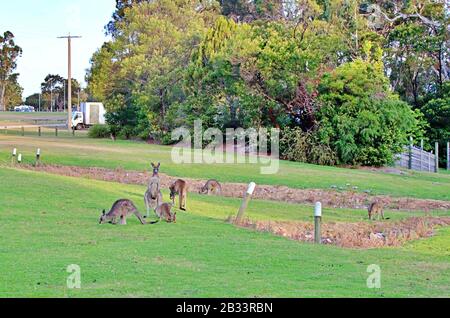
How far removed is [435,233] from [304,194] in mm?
10042

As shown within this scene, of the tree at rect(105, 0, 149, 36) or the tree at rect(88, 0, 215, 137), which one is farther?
the tree at rect(105, 0, 149, 36)

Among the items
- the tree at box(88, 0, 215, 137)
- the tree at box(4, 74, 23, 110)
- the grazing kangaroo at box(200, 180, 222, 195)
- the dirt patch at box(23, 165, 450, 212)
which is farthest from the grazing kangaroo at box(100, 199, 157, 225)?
the tree at box(4, 74, 23, 110)

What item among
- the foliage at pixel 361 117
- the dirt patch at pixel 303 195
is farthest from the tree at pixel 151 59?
the dirt patch at pixel 303 195

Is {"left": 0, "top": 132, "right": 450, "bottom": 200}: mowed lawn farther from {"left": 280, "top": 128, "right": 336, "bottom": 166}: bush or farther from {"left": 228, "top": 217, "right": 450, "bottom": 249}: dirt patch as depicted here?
{"left": 228, "top": 217, "right": 450, "bottom": 249}: dirt patch

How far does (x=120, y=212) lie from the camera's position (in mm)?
17312

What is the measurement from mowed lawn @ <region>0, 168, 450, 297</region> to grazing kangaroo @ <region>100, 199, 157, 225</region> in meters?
0.33

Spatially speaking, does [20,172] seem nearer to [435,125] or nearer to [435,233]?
[435,233]

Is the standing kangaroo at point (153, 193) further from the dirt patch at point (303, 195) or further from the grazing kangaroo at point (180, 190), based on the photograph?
the dirt patch at point (303, 195)

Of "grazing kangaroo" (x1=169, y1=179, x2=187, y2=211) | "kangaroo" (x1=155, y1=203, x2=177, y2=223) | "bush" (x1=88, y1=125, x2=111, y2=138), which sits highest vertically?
"bush" (x1=88, y1=125, x2=111, y2=138)

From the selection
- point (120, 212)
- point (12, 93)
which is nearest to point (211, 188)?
point (120, 212)

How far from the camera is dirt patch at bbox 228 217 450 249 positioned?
17.6 m
